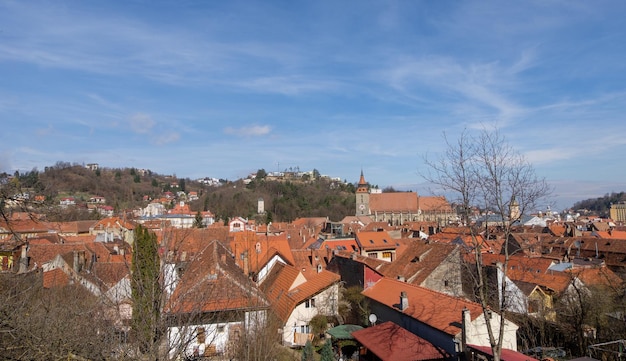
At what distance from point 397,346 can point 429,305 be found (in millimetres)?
3238

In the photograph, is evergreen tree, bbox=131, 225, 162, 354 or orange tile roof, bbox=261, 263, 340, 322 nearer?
evergreen tree, bbox=131, 225, 162, 354

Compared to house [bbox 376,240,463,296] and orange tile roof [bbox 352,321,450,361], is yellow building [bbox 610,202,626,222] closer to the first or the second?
house [bbox 376,240,463,296]

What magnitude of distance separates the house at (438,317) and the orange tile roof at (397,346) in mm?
706

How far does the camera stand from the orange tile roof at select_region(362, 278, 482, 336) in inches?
620

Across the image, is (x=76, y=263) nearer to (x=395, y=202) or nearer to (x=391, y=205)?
(x=391, y=205)

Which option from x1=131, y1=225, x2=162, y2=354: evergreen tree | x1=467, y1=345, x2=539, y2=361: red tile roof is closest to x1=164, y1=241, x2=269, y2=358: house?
x1=131, y1=225, x2=162, y2=354: evergreen tree

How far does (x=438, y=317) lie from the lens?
16578 millimetres

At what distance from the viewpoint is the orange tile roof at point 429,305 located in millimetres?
15742

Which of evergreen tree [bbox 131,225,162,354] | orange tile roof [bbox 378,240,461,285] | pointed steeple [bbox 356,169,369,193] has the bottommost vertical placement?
orange tile roof [bbox 378,240,461,285]

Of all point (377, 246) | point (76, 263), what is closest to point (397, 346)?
point (76, 263)

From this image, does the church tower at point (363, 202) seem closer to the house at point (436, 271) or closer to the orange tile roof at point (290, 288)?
the house at point (436, 271)

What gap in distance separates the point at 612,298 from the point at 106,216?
212 ft

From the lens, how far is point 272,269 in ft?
89.3

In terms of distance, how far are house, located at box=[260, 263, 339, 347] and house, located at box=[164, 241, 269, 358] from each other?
472 centimetres
